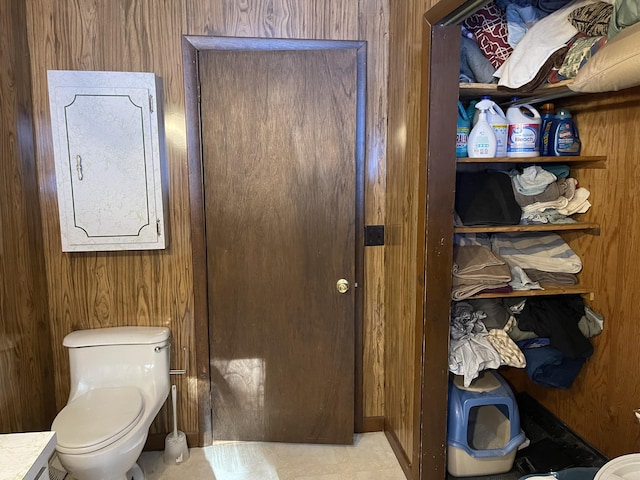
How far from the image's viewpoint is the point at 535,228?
7.11 ft

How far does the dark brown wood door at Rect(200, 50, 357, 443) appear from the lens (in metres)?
2.25

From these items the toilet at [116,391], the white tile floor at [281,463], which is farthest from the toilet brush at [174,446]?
the toilet at [116,391]

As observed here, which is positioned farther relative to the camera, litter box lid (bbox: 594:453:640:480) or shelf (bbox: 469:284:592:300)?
shelf (bbox: 469:284:592:300)

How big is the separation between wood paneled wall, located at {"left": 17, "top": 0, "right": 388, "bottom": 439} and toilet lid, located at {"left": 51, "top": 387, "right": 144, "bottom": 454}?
0.33m

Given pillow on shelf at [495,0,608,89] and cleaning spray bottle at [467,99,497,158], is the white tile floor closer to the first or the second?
cleaning spray bottle at [467,99,497,158]

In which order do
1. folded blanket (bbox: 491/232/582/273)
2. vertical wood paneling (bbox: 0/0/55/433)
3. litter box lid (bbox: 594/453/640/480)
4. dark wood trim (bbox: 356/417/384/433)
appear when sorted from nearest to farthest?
1. litter box lid (bbox: 594/453/640/480)
2. vertical wood paneling (bbox: 0/0/55/433)
3. folded blanket (bbox: 491/232/582/273)
4. dark wood trim (bbox: 356/417/384/433)

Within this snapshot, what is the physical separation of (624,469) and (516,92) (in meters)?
1.43

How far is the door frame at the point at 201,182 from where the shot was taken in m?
2.23

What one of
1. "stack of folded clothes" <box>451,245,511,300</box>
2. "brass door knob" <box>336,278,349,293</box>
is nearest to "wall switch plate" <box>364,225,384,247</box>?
"brass door knob" <box>336,278,349,293</box>

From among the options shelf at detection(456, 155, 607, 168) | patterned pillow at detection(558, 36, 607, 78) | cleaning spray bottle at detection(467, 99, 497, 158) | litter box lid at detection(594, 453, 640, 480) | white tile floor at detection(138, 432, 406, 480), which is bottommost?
white tile floor at detection(138, 432, 406, 480)

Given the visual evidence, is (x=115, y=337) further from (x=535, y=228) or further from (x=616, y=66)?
(x=616, y=66)

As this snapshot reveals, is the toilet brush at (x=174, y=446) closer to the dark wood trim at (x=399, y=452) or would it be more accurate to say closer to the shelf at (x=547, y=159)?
the dark wood trim at (x=399, y=452)

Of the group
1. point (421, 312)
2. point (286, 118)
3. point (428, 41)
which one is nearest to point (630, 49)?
point (428, 41)

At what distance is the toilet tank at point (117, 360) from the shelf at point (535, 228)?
57.8 inches
